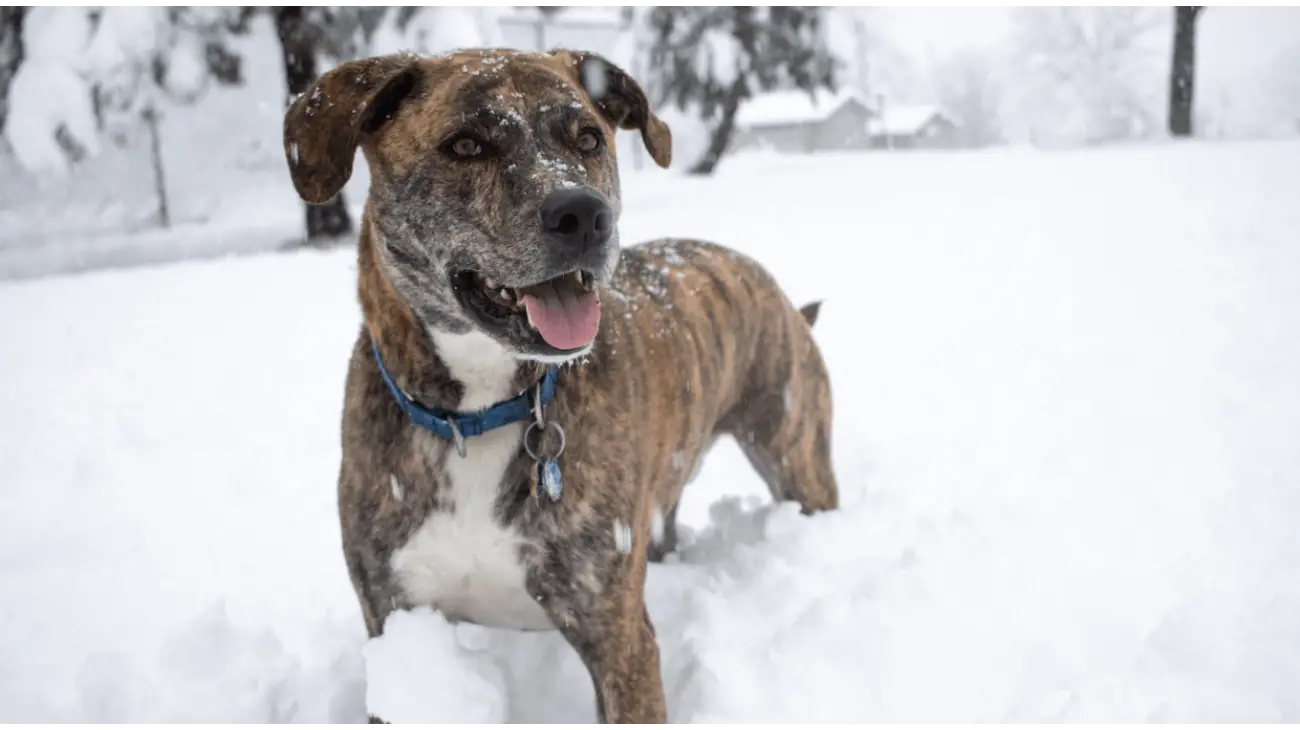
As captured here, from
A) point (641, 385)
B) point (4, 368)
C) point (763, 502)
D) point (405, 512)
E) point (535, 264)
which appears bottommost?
point (763, 502)

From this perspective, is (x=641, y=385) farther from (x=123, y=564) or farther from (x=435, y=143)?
(x=123, y=564)

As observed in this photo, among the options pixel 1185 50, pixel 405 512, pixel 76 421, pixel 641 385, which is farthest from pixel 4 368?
pixel 1185 50

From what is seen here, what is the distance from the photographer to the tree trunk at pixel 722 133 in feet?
59.2

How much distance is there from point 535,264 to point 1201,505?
285 centimetres

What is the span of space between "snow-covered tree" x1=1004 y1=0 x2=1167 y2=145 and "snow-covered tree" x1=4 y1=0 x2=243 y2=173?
58.3ft

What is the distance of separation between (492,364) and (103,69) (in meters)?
12.1

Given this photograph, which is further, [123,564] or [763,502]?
[763,502]

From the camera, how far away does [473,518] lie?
2.42 m

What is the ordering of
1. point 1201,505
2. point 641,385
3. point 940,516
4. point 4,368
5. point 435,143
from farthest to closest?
point 4,368 < point 940,516 < point 1201,505 < point 641,385 < point 435,143

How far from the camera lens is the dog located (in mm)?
2242

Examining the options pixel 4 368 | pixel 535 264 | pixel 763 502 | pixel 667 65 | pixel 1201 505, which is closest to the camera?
pixel 535 264

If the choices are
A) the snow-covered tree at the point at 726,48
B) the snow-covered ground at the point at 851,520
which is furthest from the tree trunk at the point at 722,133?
the snow-covered ground at the point at 851,520

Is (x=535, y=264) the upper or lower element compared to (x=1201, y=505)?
upper

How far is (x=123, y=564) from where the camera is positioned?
369cm
